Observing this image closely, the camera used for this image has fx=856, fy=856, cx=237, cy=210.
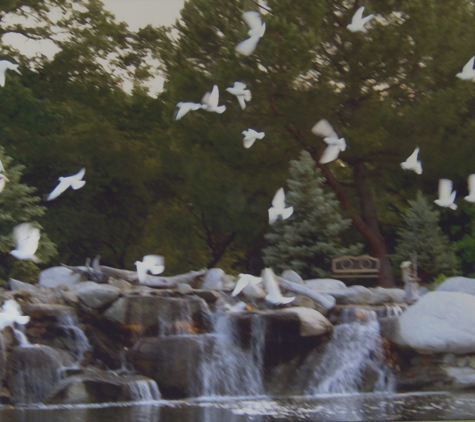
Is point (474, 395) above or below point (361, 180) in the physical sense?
below

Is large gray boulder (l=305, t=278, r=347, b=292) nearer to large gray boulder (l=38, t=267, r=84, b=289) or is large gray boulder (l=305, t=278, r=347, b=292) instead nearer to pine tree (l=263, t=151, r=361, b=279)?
pine tree (l=263, t=151, r=361, b=279)

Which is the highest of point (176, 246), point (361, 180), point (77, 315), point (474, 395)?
point (361, 180)

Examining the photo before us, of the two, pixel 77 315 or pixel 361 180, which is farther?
pixel 361 180

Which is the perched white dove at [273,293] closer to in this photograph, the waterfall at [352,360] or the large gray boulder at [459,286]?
the waterfall at [352,360]

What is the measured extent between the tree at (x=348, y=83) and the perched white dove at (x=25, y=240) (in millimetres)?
3510

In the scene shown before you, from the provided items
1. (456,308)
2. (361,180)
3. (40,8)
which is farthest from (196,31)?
(456,308)

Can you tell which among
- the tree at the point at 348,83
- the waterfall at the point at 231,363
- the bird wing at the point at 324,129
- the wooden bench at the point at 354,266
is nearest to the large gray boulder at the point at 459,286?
the wooden bench at the point at 354,266

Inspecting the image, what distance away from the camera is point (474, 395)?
8.12 metres

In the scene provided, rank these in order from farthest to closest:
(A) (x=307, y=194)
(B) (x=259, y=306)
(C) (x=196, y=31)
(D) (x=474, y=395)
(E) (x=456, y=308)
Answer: (C) (x=196, y=31) < (A) (x=307, y=194) < (B) (x=259, y=306) < (E) (x=456, y=308) < (D) (x=474, y=395)

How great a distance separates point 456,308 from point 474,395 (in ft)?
3.64

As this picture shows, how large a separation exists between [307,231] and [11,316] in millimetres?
5810

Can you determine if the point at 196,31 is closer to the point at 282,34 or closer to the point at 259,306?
the point at 282,34

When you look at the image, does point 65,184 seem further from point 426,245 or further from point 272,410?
point 426,245

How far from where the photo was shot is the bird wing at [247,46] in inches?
518
